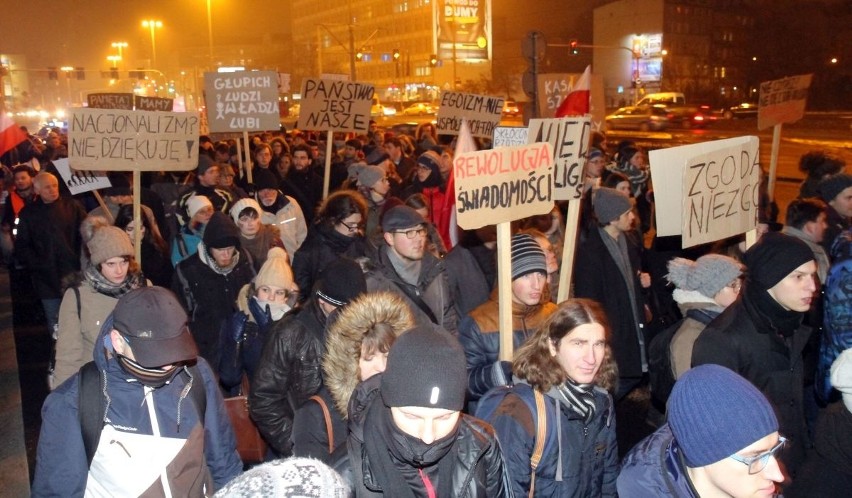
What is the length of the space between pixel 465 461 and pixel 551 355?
36.3 inches

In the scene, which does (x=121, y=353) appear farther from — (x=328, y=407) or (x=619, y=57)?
(x=619, y=57)

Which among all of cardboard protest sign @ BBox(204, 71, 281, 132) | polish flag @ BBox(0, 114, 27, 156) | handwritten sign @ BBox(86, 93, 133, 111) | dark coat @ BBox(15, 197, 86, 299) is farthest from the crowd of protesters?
handwritten sign @ BBox(86, 93, 133, 111)

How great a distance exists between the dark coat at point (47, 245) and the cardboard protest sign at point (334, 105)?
10.0 ft

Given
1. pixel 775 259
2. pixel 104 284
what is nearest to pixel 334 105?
pixel 104 284

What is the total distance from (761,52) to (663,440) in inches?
2832

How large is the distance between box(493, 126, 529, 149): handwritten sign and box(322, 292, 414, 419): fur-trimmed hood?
2876 millimetres

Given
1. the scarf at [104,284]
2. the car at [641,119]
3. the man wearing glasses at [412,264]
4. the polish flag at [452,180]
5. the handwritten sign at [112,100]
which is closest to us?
the scarf at [104,284]

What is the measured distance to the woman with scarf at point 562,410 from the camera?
3.04m

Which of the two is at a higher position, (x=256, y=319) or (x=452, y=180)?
(x=452, y=180)

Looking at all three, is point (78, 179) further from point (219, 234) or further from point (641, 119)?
point (641, 119)

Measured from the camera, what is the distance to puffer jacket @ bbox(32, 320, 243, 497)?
291cm

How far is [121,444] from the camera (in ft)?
9.55

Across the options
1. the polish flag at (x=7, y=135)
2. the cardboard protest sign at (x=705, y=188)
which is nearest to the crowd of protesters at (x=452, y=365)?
the cardboard protest sign at (x=705, y=188)

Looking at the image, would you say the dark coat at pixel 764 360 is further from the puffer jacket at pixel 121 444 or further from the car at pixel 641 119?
the car at pixel 641 119
